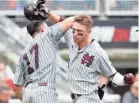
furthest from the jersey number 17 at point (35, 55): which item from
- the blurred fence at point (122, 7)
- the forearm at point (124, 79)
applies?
the blurred fence at point (122, 7)

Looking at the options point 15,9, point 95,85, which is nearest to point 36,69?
point 95,85

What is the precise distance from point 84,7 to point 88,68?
6538 mm

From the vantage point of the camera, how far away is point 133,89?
10383 mm

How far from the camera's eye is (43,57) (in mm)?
6773

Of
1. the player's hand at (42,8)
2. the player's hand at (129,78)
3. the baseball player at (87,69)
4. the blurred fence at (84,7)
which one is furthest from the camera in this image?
the blurred fence at (84,7)

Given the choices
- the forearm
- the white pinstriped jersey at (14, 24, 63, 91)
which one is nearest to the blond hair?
the white pinstriped jersey at (14, 24, 63, 91)

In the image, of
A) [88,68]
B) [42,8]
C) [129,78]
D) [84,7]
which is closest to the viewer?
[129,78]

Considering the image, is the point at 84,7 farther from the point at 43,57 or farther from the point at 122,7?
the point at 43,57

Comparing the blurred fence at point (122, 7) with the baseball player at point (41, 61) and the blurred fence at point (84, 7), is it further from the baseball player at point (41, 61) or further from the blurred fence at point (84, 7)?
the baseball player at point (41, 61)

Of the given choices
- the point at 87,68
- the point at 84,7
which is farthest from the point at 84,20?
the point at 84,7

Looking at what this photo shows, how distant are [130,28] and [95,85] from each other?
21.0 feet

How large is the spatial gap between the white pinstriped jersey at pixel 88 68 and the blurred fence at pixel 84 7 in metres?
6.35

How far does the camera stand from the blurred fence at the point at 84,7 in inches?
506

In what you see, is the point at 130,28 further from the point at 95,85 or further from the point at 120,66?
the point at 95,85
